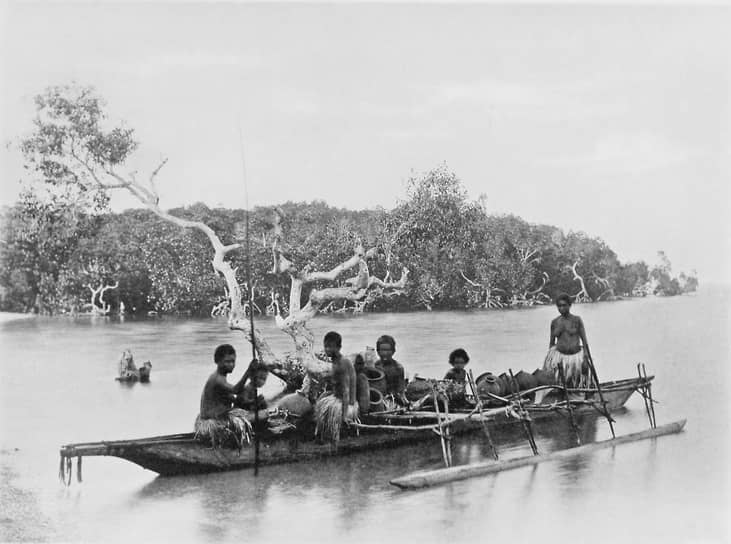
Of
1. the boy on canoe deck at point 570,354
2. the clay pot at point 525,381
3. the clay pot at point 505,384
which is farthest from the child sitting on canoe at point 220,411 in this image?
the boy on canoe deck at point 570,354

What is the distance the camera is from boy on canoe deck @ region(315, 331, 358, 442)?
8.77 meters

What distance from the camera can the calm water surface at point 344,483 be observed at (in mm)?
7477

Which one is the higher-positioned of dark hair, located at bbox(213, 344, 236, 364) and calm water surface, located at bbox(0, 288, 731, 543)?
dark hair, located at bbox(213, 344, 236, 364)

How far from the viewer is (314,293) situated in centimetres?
1288

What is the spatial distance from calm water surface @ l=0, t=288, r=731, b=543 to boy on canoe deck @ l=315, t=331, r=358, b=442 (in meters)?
0.37

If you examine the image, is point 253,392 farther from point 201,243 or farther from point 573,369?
point 201,243

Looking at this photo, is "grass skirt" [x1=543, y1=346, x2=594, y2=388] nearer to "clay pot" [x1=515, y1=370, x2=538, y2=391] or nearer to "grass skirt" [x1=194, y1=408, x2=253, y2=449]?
"clay pot" [x1=515, y1=370, x2=538, y2=391]

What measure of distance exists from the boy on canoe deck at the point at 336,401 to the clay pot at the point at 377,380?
781 mm

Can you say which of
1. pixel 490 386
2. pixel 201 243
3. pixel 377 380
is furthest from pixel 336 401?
pixel 201 243

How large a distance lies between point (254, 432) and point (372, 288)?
7.21m

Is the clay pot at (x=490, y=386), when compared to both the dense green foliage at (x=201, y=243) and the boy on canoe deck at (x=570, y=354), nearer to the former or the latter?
the boy on canoe deck at (x=570, y=354)

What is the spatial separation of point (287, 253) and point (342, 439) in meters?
5.05

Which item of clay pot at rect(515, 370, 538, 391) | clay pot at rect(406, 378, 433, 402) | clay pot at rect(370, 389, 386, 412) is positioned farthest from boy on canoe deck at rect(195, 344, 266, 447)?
clay pot at rect(515, 370, 538, 391)

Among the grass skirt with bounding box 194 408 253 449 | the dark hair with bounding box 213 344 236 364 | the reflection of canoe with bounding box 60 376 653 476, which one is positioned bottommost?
the reflection of canoe with bounding box 60 376 653 476
